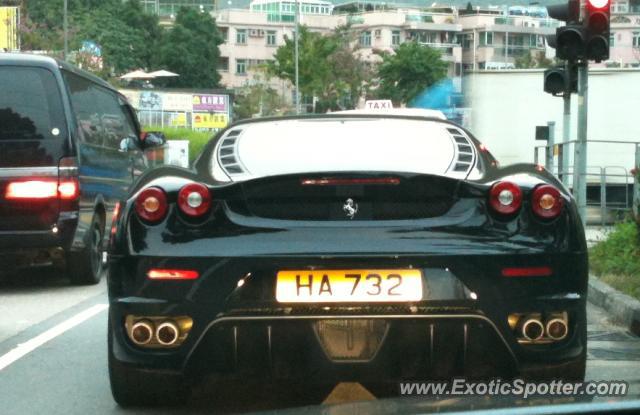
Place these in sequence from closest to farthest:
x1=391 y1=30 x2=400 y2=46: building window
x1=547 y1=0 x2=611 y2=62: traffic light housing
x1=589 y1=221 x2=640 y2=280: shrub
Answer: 1. x1=589 y1=221 x2=640 y2=280: shrub
2. x1=547 y1=0 x2=611 y2=62: traffic light housing
3. x1=391 y1=30 x2=400 y2=46: building window

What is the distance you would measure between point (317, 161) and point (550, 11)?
9354 mm

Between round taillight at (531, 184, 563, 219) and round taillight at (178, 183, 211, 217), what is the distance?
1275mm

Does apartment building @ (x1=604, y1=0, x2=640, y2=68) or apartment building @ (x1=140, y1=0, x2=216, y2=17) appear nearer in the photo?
apartment building @ (x1=604, y1=0, x2=640, y2=68)

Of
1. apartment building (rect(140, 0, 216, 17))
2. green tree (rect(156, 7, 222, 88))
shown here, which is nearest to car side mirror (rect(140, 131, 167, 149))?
green tree (rect(156, 7, 222, 88))

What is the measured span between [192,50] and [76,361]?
99.6m

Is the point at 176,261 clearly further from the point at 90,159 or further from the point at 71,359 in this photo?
the point at 90,159

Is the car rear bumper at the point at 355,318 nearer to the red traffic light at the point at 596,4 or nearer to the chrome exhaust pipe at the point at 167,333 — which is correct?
the chrome exhaust pipe at the point at 167,333

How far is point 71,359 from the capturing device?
24.7ft

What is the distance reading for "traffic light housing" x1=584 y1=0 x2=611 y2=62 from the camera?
13.4m

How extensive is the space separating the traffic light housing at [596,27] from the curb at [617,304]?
11.0 feet

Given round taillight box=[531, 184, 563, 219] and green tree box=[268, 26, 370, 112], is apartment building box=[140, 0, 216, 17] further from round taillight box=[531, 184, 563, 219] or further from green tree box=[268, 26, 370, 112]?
round taillight box=[531, 184, 563, 219]

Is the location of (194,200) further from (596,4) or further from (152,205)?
(596,4)

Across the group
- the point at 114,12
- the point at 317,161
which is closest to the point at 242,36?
the point at 114,12

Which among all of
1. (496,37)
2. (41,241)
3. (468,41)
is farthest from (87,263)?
(468,41)
